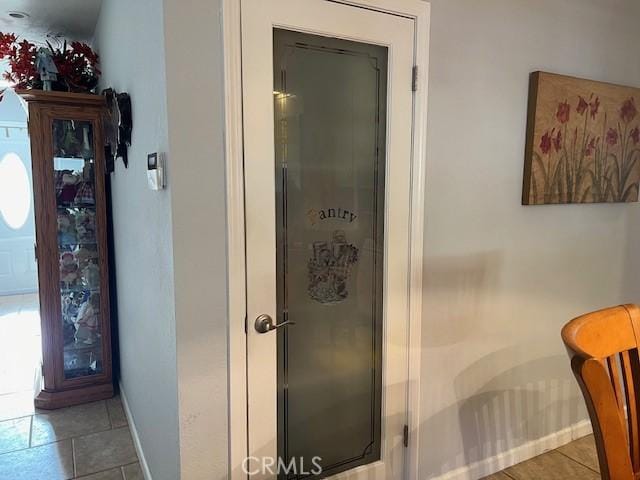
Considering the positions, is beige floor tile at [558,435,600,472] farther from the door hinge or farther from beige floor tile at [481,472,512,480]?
the door hinge

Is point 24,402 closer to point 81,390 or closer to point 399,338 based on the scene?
point 81,390

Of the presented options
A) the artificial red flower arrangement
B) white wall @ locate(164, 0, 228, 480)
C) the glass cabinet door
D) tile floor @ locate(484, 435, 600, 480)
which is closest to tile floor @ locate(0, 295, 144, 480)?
the glass cabinet door

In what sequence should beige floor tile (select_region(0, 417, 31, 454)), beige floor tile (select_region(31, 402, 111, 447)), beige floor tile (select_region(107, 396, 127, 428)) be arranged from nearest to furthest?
beige floor tile (select_region(0, 417, 31, 454)), beige floor tile (select_region(31, 402, 111, 447)), beige floor tile (select_region(107, 396, 127, 428))

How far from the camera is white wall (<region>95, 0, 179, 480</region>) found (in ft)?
5.24

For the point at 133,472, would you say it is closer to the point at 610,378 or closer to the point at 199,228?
the point at 199,228

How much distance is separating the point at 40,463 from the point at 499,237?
2693mm

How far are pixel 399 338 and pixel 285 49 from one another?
4.23ft

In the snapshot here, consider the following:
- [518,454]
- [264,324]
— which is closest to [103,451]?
[264,324]

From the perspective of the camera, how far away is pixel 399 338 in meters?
2.04

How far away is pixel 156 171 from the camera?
159 cm

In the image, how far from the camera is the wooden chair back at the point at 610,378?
99 centimetres

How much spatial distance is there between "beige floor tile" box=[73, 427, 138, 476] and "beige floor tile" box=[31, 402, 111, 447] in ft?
0.32

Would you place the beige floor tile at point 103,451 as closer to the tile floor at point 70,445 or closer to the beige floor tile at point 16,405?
the tile floor at point 70,445

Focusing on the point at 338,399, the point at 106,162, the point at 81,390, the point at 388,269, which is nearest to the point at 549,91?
the point at 388,269
